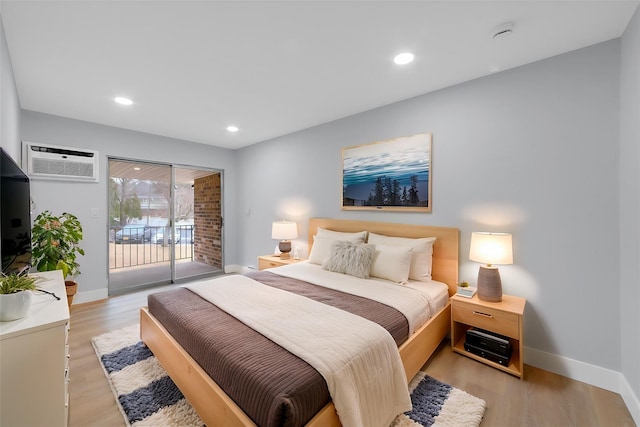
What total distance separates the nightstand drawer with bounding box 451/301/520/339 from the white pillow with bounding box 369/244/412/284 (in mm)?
507

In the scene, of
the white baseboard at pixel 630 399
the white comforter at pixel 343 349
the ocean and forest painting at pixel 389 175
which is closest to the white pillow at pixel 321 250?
the ocean and forest painting at pixel 389 175

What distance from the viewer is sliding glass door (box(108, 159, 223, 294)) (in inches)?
169

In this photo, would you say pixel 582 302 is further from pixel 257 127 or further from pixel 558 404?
pixel 257 127

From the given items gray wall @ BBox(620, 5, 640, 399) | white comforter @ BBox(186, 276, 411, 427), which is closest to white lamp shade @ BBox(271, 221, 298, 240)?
white comforter @ BBox(186, 276, 411, 427)

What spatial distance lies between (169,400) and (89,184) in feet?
11.2

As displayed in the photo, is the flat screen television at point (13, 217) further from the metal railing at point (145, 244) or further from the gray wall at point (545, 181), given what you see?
the gray wall at point (545, 181)

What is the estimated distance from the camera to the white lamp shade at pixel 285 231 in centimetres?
404

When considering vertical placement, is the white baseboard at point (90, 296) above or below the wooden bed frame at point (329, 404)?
below

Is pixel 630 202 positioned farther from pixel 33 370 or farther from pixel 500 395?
pixel 33 370

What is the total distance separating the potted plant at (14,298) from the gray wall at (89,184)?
9.64 feet

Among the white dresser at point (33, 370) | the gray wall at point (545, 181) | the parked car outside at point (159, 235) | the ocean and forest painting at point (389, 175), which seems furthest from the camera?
the parked car outside at point (159, 235)

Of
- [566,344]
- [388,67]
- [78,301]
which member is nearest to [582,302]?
[566,344]

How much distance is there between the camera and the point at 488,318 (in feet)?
7.15

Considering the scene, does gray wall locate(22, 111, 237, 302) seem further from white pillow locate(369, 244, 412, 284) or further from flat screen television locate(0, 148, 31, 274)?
white pillow locate(369, 244, 412, 284)
